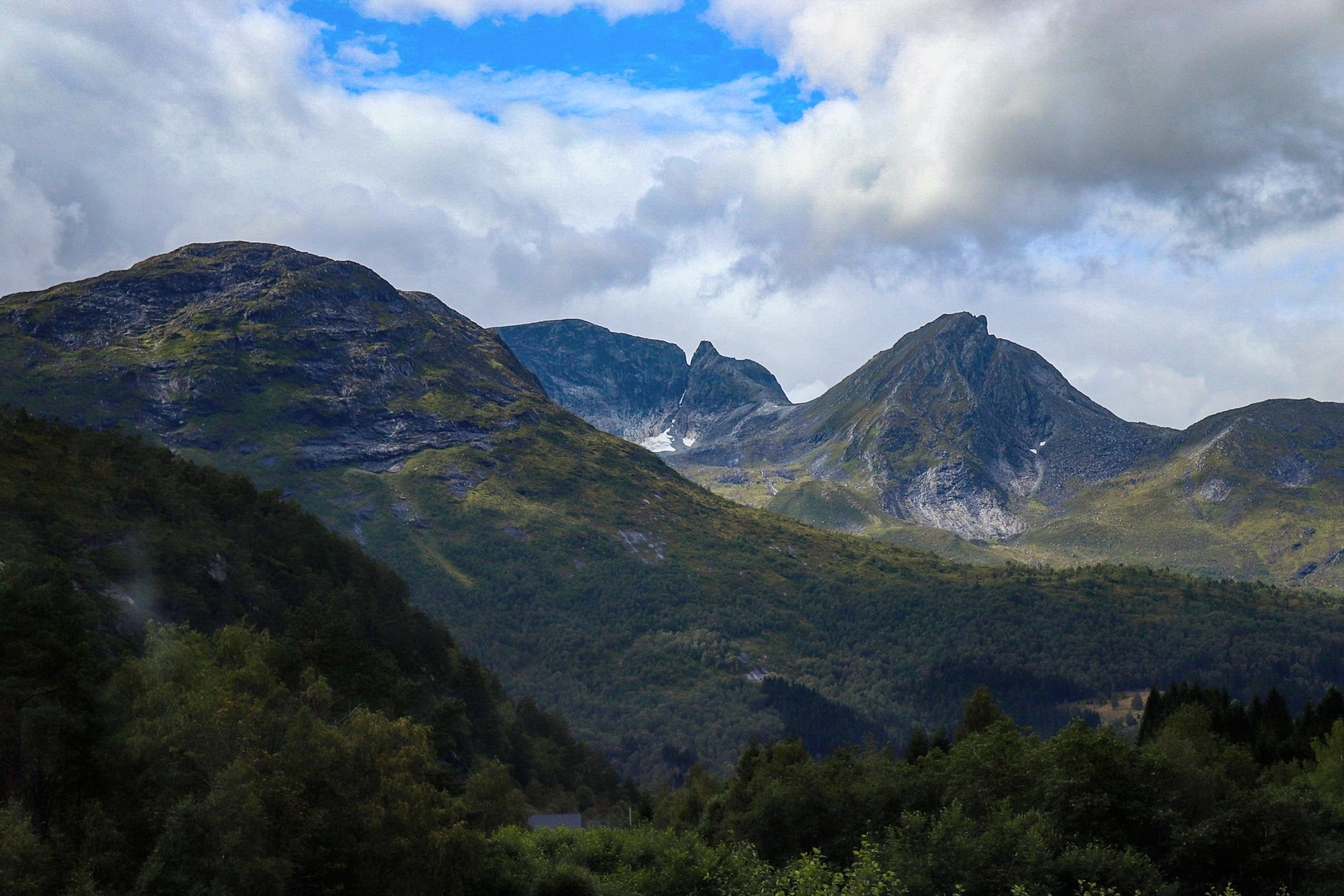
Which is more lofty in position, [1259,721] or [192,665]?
[192,665]

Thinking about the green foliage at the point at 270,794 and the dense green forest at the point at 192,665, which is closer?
the green foliage at the point at 270,794

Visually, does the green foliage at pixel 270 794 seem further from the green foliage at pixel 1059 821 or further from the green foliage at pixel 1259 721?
the green foliage at pixel 1259 721

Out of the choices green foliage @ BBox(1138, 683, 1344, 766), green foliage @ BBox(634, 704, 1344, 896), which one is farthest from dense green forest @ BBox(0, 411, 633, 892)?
green foliage @ BBox(1138, 683, 1344, 766)

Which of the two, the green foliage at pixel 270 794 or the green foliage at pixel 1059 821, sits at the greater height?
the green foliage at pixel 270 794

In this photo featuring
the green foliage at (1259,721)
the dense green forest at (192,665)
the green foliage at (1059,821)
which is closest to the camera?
the dense green forest at (192,665)

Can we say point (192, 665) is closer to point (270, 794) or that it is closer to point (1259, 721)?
point (270, 794)

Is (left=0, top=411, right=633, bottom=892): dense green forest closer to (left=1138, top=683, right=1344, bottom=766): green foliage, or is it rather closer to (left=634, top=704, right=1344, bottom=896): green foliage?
(left=634, top=704, right=1344, bottom=896): green foliage

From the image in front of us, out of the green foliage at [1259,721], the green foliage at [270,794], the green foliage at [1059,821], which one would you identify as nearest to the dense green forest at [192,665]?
the green foliage at [270,794]

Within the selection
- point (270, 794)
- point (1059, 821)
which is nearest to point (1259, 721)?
point (1059, 821)

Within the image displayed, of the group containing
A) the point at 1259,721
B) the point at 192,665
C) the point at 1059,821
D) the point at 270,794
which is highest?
the point at 192,665

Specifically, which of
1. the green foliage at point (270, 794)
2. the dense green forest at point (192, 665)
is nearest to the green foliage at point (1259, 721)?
the dense green forest at point (192, 665)

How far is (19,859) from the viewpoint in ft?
152

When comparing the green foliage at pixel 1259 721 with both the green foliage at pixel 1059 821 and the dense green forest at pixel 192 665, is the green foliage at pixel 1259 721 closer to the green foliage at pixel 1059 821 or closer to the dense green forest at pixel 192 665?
the green foliage at pixel 1059 821

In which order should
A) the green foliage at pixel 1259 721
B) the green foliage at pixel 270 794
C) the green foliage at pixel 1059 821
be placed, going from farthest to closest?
the green foliage at pixel 1259 721 → the green foliage at pixel 1059 821 → the green foliage at pixel 270 794
